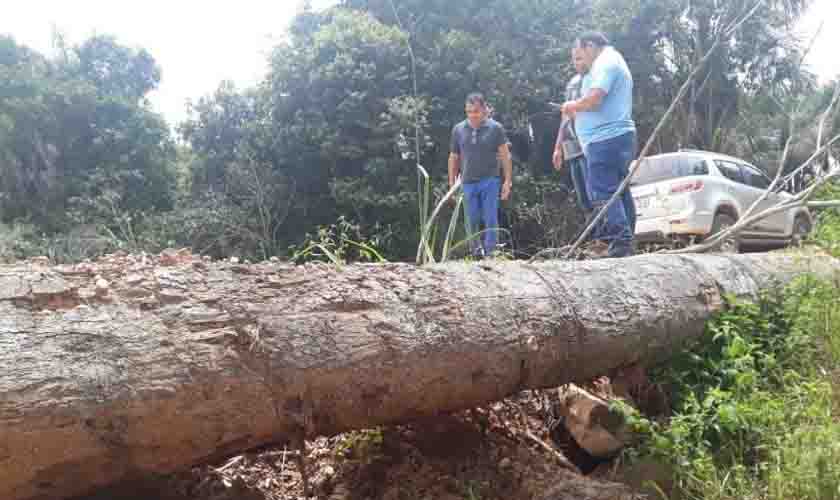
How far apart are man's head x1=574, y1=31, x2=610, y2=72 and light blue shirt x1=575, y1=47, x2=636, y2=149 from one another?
0.06 metres

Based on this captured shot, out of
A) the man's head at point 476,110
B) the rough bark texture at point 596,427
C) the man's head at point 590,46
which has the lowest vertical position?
the rough bark texture at point 596,427

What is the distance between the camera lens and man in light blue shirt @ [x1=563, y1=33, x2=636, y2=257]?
349cm

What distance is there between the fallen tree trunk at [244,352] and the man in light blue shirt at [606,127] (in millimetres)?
1486

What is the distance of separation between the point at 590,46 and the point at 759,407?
Result: 2.41 metres

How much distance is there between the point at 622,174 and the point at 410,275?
218cm

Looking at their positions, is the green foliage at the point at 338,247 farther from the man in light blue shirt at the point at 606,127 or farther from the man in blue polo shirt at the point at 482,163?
the man in light blue shirt at the point at 606,127

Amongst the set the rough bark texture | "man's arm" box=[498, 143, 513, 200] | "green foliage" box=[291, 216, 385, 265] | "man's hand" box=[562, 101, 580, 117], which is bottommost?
the rough bark texture

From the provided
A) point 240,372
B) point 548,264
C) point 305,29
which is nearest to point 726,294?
point 548,264

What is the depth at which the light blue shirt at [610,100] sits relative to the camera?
353 cm

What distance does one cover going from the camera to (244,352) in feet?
5.00

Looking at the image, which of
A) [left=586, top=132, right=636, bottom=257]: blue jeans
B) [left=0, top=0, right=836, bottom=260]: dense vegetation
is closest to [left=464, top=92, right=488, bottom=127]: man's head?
[left=586, top=132, right=636, bottom=257]: blue jeans

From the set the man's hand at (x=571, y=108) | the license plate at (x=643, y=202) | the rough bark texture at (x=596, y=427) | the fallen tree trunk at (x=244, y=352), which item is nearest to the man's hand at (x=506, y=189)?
the man's hand at (x=571, y=108)

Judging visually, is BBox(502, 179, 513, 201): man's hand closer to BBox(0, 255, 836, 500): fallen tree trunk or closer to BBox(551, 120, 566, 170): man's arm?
BBox(551, 120, 566, 170): man's arm

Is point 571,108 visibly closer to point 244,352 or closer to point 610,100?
point 610,100
